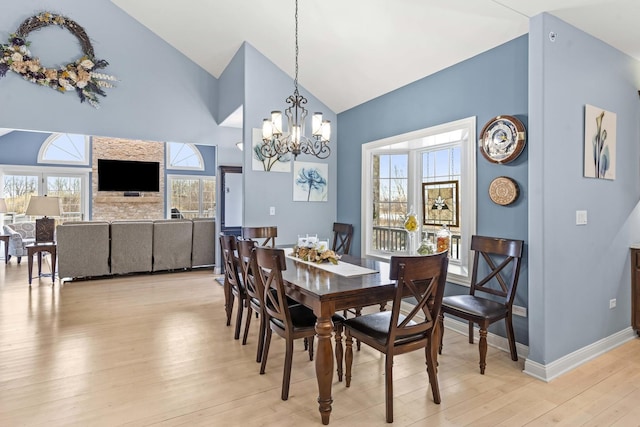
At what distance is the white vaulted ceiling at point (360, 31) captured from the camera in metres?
2.72

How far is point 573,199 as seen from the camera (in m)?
2.73

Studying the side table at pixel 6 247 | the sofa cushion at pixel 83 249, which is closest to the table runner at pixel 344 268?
the sofa cushion at pixel 83 249

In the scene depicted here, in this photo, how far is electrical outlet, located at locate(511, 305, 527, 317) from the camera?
9.34ft

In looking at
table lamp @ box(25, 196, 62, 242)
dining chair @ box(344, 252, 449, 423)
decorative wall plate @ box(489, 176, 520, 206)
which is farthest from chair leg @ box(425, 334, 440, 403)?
table lamp @ box(25, 196, 62, 242)

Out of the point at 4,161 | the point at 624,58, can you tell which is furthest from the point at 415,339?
the point at 4,161

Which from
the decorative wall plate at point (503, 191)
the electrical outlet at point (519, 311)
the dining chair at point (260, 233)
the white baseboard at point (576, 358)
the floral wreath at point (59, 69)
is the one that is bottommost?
the white baseboard at point (576, 358)

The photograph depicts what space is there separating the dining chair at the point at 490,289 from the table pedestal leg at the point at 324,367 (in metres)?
1.09

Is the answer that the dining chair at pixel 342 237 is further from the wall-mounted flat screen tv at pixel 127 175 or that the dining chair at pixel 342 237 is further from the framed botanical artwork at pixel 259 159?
the wall-mounted flat screen tv at pixel 127 175

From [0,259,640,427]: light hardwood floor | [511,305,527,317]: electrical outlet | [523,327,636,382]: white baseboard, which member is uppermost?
[511,305,527,317]: electrical outlet

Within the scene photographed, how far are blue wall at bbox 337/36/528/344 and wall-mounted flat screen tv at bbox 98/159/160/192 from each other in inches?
254

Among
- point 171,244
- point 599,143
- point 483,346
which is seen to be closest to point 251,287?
point 483,346

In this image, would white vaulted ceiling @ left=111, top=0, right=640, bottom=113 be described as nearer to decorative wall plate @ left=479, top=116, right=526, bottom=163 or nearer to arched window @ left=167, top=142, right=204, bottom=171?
decorative wall plate @ left=479, top=116, right=526, bottom=163

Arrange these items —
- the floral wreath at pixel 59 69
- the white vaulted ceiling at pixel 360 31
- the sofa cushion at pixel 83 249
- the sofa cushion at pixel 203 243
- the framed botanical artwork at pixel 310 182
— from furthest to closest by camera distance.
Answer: the sofa cushion at pixel 203 243, the sofa cushion at pixel 83 249, the framed botanical artwork at pixel 310 182, the floral wreath at pixel 59 69, the white vaulted ceiling at pixel 360 31

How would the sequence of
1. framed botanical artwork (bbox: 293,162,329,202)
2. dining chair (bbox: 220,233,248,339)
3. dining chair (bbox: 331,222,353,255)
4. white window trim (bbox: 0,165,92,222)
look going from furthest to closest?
1. white window trim (bbox: 0,165,92,222)
2. framed botanical artwork (bbox: 293,162,329,202)
3. dining chair (bbox: 331,222,353,255)
4. dining chair (bbox: 220,233,248,339)
